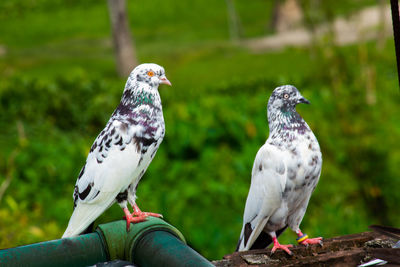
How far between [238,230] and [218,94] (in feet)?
8.27

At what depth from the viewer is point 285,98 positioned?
2428 mm

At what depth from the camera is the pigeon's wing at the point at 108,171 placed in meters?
2.23

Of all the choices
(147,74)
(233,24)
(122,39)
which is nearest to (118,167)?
(147,74)

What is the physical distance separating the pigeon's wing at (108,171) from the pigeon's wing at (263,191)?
0.53 m

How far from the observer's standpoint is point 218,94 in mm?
7504

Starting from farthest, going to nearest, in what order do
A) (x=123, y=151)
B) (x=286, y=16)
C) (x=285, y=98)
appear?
(x=286, y=16) → (x=285, y=98) → (x=123, y=151)

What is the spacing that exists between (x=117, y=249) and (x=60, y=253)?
0.19 meters

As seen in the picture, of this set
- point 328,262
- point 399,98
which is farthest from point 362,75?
point 328,262

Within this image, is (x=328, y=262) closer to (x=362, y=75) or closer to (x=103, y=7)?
(x=362, y=75)

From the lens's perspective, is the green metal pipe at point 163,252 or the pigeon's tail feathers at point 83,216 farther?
the pigeon's tail feathers at point 83,216

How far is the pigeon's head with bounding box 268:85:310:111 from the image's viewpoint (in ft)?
7.91

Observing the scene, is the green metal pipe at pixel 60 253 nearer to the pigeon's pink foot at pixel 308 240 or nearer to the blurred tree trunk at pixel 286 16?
the pigeon's pink foot at pixel 308 240

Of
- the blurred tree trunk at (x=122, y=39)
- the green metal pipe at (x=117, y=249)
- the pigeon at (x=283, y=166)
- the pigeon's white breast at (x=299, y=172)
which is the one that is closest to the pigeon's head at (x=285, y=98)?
the pigeon at (x=283, y=166)

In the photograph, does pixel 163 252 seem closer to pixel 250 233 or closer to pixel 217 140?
pixel 250 233
